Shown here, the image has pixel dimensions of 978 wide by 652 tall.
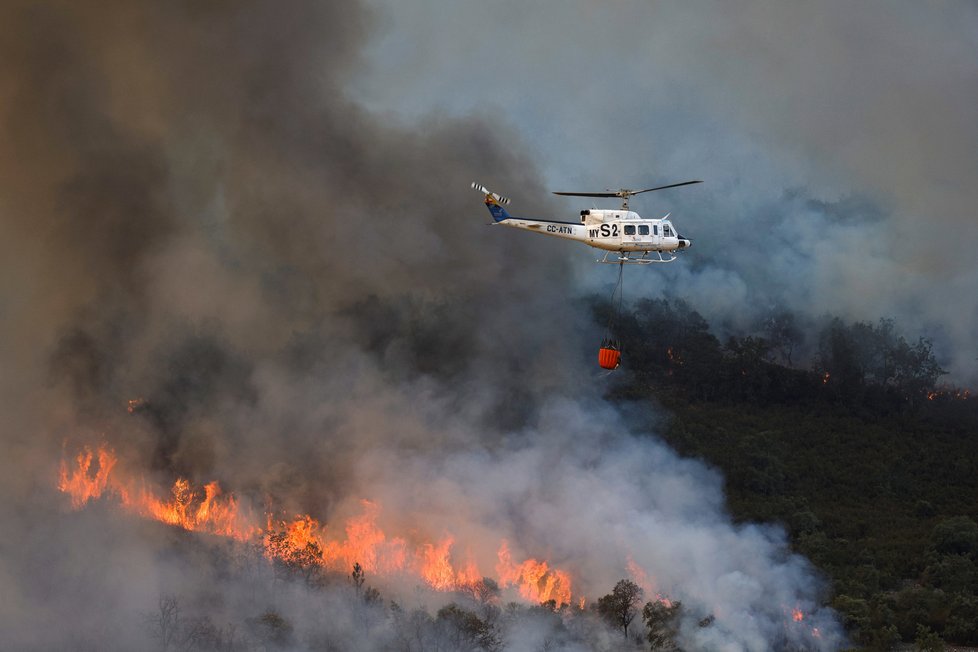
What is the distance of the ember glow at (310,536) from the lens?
61.6 metres

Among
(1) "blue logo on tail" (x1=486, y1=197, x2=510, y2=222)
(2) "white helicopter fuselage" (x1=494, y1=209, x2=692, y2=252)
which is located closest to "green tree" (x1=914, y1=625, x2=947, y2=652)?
(2) "white helicopter fuselage" (x1=494, y1=209, x2=692, y2=252)

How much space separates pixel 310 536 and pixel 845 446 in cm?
4087

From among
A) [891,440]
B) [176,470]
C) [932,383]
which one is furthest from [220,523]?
[932,383]

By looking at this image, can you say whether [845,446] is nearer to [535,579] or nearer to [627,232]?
[535,579]

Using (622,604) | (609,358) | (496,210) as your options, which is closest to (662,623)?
(622,604)

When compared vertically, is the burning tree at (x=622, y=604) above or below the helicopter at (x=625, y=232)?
below

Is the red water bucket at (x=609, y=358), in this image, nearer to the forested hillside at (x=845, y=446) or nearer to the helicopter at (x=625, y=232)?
the helicopter at (x=625, y=232)

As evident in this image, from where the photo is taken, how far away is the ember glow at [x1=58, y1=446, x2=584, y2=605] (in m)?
61.6

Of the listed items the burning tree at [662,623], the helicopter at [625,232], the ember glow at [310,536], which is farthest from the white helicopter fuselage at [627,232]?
the ember glow at [310,536]

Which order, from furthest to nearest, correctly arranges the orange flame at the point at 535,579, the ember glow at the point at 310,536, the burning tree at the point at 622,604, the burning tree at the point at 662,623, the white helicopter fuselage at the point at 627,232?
the ember glow at the point at 310,536 → the orange flame at the point at 535,579 → the burning tree at the point at 622,604 → the white helicopter fuselage at the point at 627,232 → the burning tree at the point at 662,623

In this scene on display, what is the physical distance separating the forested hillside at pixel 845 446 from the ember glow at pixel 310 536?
16094mm

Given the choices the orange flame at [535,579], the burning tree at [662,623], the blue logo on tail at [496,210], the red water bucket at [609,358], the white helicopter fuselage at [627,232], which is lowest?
the burning tree at [662,623]

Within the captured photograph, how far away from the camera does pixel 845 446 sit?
86.5 metres

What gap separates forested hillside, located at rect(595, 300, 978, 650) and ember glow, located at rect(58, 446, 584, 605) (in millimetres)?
16094
